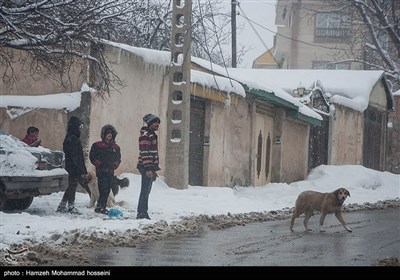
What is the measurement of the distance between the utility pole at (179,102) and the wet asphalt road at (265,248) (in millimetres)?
3879

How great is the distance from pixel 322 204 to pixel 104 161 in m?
3.69

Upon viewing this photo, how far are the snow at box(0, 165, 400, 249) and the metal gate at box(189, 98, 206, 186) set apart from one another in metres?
1.42

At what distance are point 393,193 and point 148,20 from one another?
11.3m

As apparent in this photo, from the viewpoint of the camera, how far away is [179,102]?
1753 cm

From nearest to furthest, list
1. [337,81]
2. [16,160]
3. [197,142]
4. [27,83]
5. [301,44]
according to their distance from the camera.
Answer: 1. [16,160]
2. [27,83]
3. [197,142]
4. [337,81]
5. [301,44]

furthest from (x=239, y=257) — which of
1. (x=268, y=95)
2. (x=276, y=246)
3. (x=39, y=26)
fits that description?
(x=268, y=95)

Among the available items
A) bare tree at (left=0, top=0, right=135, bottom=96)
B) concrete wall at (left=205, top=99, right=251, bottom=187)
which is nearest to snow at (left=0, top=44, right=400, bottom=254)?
concrete wall at (left=205, top=99, right=251, bottom=187)

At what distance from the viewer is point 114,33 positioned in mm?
16266

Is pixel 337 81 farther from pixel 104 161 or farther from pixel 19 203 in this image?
pixel 19 203

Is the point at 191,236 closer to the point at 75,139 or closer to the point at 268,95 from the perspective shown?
the point at 75,139

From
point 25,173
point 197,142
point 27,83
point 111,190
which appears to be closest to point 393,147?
point 197,142

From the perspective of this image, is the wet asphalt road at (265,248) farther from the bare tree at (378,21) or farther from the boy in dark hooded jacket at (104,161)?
the bare tree at (378,21)

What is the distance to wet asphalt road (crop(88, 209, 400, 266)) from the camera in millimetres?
8781

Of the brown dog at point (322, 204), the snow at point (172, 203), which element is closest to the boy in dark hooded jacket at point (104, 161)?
the snow at point (172, 203)
